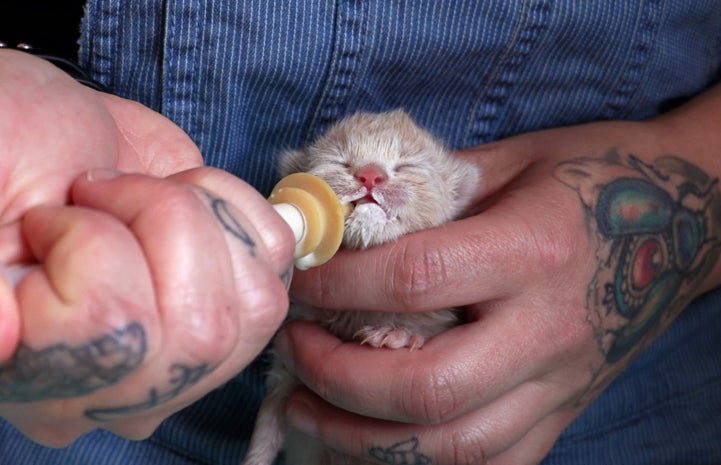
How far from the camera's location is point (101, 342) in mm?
527

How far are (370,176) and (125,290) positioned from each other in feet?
1.76

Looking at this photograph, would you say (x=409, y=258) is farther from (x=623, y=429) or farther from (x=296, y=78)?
(x=623, y=429)

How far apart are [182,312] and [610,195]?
0.76 m

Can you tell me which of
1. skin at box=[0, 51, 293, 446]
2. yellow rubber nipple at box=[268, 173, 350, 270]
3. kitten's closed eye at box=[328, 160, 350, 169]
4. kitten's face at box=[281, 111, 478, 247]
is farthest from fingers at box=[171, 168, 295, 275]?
kitten's closed eye at box=[328, 160, 350, 169]

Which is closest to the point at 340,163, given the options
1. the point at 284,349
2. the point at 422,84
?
the point at 422,84

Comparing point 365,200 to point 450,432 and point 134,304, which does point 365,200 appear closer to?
point 450,432

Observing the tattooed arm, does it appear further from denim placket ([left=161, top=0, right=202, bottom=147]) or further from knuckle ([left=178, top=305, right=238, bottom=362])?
knuckle ([left=178, top=305, right=238, bottom=362])

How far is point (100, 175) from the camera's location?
65cm

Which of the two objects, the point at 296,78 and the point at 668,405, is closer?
the point at 296,78

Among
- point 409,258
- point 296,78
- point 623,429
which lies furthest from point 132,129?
point 623,429

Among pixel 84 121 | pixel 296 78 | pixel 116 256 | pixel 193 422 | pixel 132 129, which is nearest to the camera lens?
pixel 116 256

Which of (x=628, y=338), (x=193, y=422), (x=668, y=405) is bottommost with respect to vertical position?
(x=193, y=422)

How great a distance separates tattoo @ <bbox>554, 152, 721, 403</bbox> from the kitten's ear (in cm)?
38

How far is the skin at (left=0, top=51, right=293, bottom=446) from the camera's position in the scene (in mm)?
521
